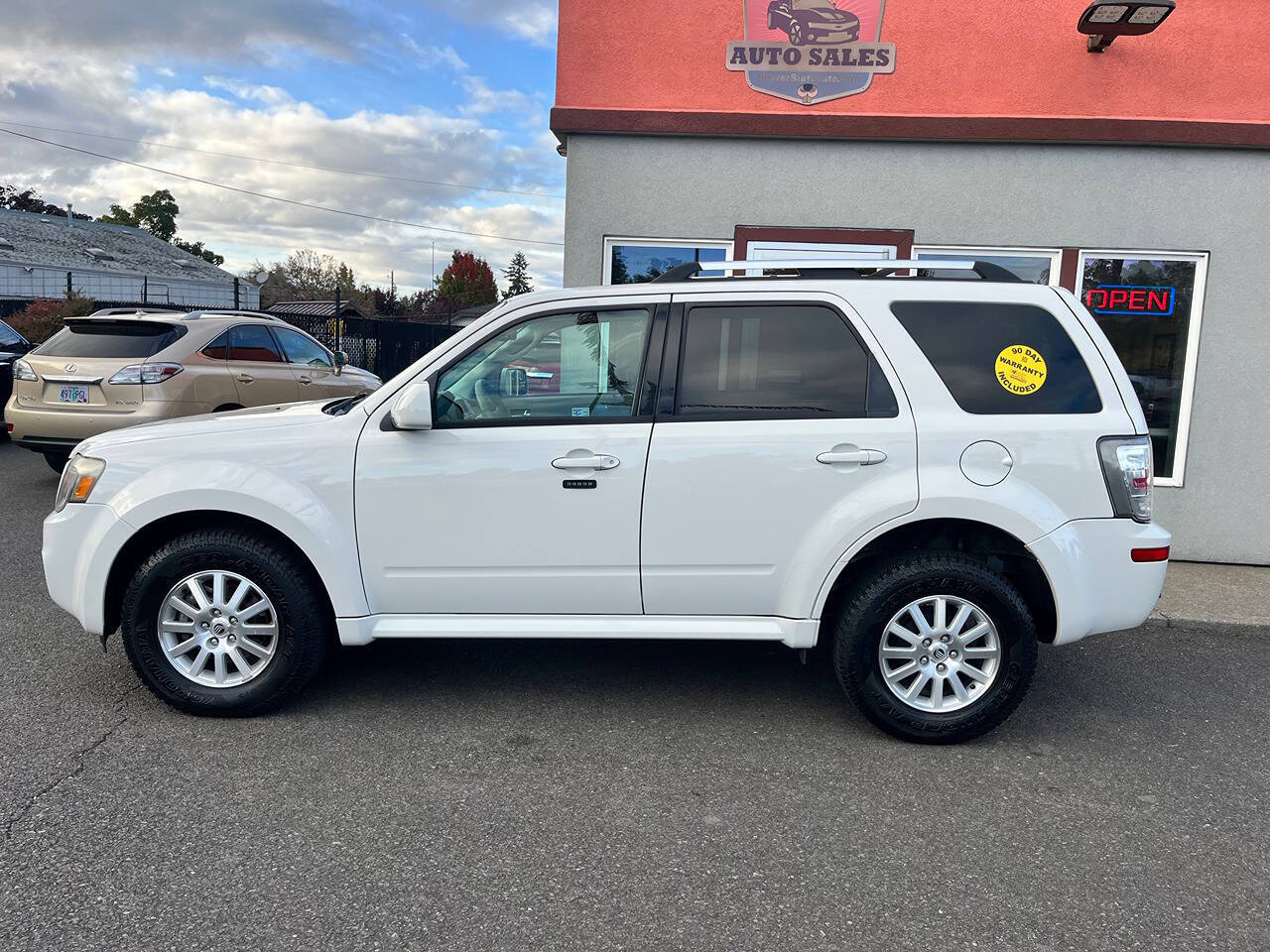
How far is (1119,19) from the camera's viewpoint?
23.1 feet

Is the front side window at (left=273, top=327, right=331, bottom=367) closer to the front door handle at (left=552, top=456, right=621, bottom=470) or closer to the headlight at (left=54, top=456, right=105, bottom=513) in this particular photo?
the headlight at (left=54, top=456, right=105, bottom=513)

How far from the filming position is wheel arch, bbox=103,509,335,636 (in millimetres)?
4238

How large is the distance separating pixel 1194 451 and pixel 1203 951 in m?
5.84

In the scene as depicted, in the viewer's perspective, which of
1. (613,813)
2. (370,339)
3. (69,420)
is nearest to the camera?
(613,813)

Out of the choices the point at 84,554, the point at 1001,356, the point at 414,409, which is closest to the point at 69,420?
the point at 84,554

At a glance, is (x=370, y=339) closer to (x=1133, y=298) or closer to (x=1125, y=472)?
(x=1133, y=298)

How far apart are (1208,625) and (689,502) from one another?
3994 mm

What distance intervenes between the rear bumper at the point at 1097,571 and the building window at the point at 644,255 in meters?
4.50

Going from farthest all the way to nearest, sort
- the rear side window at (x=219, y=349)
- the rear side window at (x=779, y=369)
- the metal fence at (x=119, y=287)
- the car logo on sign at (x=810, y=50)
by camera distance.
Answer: the metal fence at (x=119, y=287)
the rear side window at (x=219, y=349)
the car logo on sign at (x=810, y=50)
the rear side window at (x=779, y=369)

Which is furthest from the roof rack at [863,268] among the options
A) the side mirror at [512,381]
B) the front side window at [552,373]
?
the side mirror at [512,381]

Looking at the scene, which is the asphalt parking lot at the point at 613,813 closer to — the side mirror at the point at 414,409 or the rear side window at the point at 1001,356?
the side mirror at the point at 414,409

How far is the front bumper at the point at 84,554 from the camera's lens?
13.8 ft

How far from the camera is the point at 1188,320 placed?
769cm

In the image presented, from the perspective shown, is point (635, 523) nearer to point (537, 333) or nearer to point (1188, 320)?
point (537, 333)
